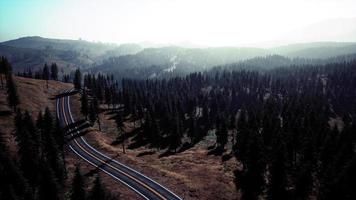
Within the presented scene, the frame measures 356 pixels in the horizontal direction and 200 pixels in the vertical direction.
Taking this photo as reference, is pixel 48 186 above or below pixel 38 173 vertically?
above

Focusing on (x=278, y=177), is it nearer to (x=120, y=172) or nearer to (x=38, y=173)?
(x=120, y=172)

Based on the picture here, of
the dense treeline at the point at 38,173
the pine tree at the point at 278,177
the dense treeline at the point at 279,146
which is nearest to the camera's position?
the dense treeline at the point at 38,173

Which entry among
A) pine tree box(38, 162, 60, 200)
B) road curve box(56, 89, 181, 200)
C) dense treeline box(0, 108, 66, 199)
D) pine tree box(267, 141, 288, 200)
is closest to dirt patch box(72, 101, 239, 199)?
road curve box(56, 89, 181, 200)

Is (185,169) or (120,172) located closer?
(120,172)

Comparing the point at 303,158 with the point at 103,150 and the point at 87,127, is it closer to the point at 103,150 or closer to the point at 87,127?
the point at 103,150

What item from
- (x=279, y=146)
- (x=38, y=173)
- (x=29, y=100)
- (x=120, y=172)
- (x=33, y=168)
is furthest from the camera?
(x=29, y=100)

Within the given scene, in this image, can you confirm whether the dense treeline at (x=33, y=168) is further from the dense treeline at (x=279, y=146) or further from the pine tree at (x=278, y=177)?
the pine tree at (x=278, y=177)

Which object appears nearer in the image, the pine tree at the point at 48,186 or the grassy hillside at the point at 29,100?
the pine tree at the point at 48,186

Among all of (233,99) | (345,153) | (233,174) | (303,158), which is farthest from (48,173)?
(233,99)

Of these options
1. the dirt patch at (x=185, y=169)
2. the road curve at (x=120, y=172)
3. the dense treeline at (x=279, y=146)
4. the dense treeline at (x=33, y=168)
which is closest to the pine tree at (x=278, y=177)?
the dense treeline at (x=279, y=146)

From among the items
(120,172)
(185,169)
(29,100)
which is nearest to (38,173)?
(120,172)
